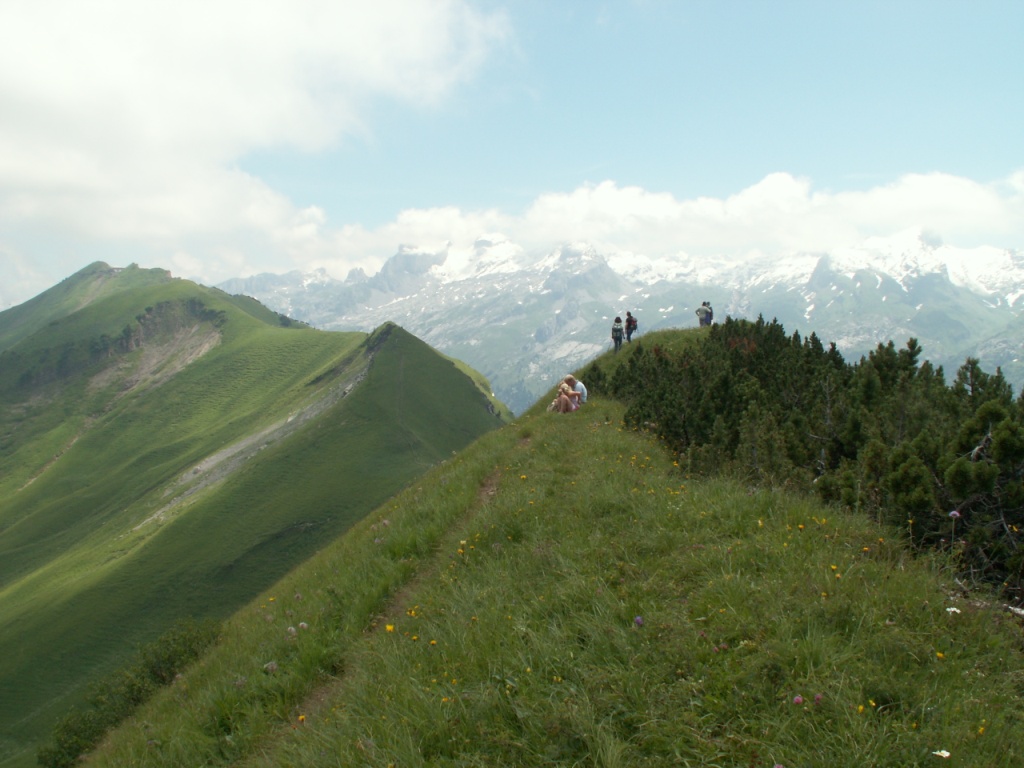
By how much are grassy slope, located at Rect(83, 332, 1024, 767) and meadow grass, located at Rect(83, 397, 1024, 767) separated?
0.02 meters

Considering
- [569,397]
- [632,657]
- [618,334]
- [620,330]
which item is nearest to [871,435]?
[632,657]

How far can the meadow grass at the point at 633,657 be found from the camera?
14.5 ft

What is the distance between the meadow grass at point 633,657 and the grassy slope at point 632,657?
0.02 metres

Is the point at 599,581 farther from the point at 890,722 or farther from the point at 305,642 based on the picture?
the point at 305,642

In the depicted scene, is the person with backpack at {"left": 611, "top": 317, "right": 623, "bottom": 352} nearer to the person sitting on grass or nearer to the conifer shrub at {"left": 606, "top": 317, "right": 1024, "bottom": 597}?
the conifer shrub at {"left": 606, "top": 317, "right": 1024, "bottom": 597}

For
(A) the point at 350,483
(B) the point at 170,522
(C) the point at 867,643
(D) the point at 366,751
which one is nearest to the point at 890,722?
(C) the point at 867,643

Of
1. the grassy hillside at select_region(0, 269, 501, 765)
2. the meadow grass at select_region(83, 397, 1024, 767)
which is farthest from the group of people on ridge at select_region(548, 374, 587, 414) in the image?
the grassy hillside at select_region(0, 269, 501, 765)

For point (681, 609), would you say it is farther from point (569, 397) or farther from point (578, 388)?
point (578, 388)

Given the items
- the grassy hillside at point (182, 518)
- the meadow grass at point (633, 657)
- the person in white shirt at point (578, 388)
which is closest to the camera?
the meadow grass at point (633, 657)

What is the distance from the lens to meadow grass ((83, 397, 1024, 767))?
14.5ft

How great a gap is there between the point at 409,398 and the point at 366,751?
182051mm

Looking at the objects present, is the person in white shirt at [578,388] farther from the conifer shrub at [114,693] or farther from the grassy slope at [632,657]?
the conifer shrub at [114,693]

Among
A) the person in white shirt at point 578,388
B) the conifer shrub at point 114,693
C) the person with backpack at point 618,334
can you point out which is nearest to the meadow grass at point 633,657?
the person in white shirt at point 578,388

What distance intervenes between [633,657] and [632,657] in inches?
0.9
